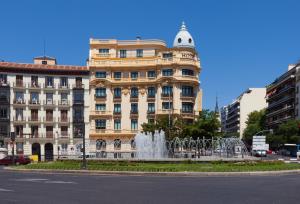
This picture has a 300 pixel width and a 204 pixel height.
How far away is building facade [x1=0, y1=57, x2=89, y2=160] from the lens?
78125 millimetres

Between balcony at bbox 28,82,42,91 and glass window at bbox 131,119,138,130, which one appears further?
balcony at bbox 28,82,42,91

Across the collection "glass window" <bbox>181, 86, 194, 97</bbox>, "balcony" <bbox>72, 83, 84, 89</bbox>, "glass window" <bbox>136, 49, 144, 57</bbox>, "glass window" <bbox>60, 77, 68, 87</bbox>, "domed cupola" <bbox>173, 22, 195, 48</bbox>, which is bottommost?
"glass window" <bbox>181, 86, 194, 97</bbox>

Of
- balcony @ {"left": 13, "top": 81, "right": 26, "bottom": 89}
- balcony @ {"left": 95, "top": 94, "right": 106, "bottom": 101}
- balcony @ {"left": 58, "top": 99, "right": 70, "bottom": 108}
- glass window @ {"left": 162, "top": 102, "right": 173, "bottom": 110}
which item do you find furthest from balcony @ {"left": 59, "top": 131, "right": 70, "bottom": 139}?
glass window @ {"left": 162, "top": 102, "right": 173, "bottom": 110}

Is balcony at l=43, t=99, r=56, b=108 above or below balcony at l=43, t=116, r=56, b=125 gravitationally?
above

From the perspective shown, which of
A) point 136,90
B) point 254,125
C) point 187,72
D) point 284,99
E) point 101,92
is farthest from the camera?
point 254,125

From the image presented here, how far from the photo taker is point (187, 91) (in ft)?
250

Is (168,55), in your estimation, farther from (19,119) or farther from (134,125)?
(19,119)

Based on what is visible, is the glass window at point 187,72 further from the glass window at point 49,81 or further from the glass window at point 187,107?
the glass window at point 49,81

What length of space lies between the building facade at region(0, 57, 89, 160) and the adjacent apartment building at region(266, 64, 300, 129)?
162 feet

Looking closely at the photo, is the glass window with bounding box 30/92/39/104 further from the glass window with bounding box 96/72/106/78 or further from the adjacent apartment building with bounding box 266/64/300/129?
the adjacent apartment building with bounding box 266/64/300/129

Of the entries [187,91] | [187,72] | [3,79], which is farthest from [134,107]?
[3,79]

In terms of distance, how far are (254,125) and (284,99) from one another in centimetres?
2128

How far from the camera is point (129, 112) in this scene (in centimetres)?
7744

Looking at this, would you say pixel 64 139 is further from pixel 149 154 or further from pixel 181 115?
pixel 149 154
